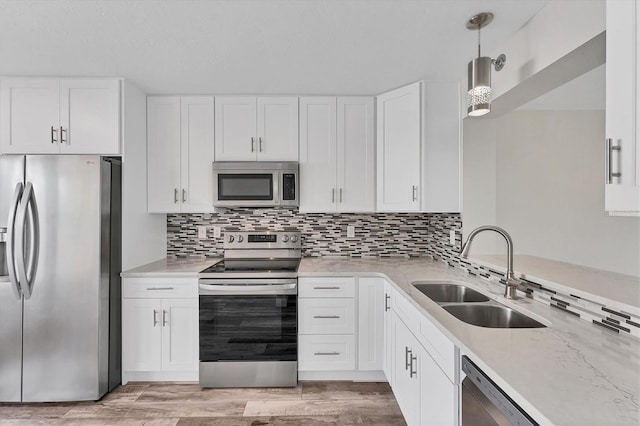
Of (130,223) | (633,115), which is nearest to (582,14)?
(633,115)

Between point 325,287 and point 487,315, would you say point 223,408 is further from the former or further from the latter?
point 487,315

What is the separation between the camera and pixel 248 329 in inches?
102

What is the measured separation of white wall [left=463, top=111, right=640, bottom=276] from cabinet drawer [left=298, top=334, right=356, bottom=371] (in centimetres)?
152

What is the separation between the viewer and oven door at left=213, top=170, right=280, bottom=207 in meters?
2.90

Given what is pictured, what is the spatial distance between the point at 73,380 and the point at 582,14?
3.52 meters

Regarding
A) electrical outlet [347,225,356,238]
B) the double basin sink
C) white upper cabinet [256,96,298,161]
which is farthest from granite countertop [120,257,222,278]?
the double basin sink

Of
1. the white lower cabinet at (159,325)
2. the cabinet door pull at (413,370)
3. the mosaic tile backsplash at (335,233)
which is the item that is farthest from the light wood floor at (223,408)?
the mosaic tile backsplash at (335,233)

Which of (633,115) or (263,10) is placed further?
(263,10)

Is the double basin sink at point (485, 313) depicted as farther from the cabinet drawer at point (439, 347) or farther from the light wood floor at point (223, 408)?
the light wood floor at point (223, 408)

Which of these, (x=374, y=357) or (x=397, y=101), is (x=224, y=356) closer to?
(x=374, y=357)

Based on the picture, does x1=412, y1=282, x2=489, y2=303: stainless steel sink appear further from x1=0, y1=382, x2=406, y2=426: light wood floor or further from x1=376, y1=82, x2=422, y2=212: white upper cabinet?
x1=0, y1=382, x2=406, y2=426: light wood floor

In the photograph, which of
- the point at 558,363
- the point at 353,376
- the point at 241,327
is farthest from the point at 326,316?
the point at 558,363

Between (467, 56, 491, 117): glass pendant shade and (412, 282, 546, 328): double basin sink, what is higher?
(467, 56, 491, 117): glass pendant shade

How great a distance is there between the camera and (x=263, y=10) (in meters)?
1.69
